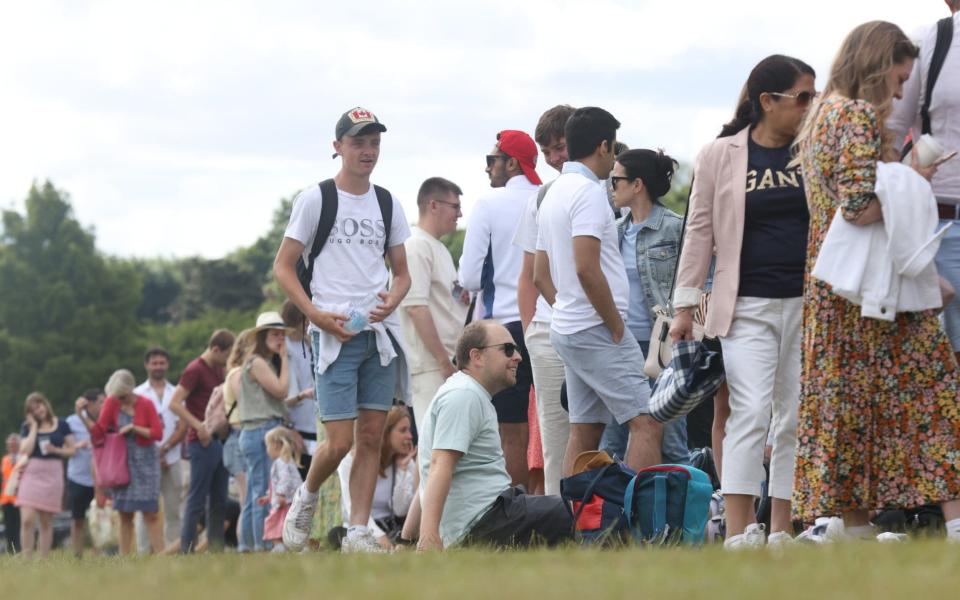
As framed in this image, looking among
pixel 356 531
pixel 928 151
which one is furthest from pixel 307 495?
pixel 928 151

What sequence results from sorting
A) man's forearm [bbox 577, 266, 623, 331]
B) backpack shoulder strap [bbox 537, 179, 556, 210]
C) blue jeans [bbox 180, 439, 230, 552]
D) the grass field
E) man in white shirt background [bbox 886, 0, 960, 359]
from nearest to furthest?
1. the grass field
2. man in white shirt background [bbox 886, 0, 960, 359]
3. man's forearm [bbox 577, 266, 623, 331]
4. backpack shoulder strap [bbox 537, 179, 556, 210]
5. blue jeans [bbox 180, 439, 230, 552]

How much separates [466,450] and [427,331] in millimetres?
2750

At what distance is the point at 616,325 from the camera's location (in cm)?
803

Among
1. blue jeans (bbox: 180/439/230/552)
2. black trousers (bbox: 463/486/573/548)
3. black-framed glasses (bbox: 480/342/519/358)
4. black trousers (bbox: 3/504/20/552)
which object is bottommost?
black trousers (bbox: 3/504/20/552)

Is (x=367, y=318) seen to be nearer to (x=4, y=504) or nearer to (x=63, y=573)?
(x=63, y=573)

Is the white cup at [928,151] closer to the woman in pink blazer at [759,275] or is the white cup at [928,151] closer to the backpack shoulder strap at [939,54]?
the backpack shoulder strap at [939,54]

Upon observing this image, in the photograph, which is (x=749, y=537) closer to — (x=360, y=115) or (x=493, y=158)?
(x=360, y=115)

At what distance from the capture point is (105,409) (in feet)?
53.3

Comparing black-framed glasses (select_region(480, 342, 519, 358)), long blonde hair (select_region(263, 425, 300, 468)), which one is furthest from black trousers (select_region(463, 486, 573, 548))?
long blonde hair (select_region(263, 425, 300, 468))

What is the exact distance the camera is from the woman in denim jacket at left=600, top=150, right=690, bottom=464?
8977 mm

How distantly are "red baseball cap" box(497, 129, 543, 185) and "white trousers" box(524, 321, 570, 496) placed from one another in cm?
151

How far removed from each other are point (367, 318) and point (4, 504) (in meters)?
15.0

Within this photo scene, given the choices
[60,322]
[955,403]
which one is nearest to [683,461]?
[955,403]

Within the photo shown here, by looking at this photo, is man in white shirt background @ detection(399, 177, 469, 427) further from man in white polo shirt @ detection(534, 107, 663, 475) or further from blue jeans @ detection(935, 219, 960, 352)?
blue jeans @ detection(935, 219, 960, 352)
